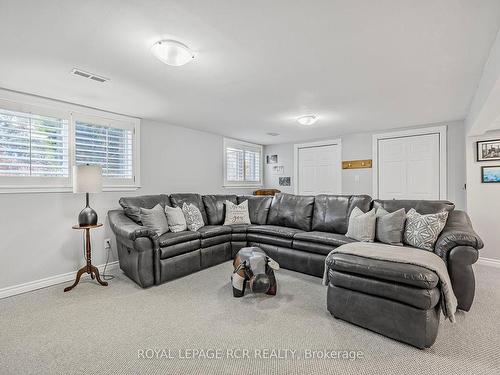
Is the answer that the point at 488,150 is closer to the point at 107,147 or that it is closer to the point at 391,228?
the point at 391,228

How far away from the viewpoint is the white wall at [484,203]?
3.76m

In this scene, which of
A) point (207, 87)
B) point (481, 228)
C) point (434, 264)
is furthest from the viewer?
point (481, 228)

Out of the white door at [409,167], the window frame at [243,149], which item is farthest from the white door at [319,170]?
the window frame at [243,149]

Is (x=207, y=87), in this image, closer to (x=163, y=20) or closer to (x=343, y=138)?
(x=163, y=20)

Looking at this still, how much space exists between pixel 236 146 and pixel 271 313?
4.27 meters

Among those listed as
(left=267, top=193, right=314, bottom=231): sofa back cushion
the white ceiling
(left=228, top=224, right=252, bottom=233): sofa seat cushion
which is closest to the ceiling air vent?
the white ceiling

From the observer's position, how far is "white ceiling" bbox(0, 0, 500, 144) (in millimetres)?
1599

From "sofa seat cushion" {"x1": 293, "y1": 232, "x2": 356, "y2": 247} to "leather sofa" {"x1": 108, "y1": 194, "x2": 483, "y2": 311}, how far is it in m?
0.01

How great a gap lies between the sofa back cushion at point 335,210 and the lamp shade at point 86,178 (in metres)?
3.07

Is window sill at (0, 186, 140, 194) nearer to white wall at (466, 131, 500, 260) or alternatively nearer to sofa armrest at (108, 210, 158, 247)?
sofa armrest at (108, 210, 158, 247)

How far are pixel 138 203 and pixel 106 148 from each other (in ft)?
3.13

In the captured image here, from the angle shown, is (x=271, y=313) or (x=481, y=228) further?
(x=481, y=228)

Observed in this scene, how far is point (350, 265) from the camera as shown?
2.13m

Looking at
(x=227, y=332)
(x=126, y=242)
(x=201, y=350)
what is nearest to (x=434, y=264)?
(x=227, y=332)
